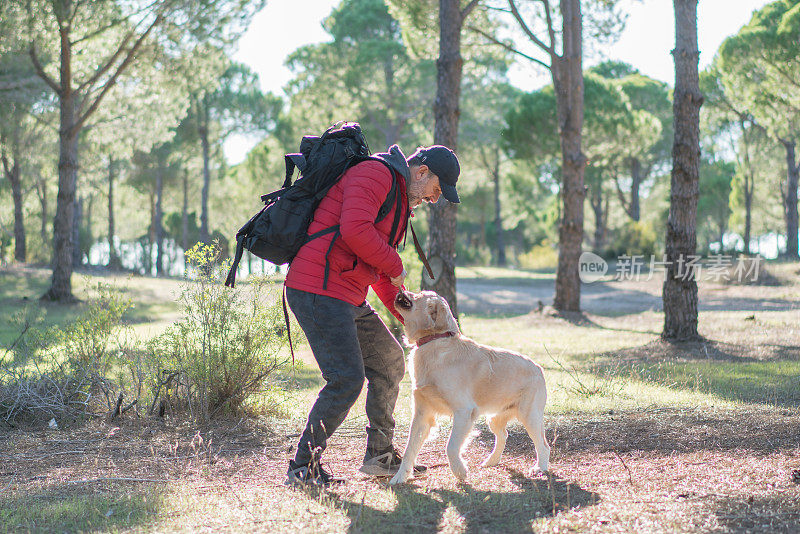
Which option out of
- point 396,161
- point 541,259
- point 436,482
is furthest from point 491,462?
point 541,259

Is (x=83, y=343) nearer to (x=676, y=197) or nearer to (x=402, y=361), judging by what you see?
(x=402, y=361)

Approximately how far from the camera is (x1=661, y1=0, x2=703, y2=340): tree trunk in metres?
8.91

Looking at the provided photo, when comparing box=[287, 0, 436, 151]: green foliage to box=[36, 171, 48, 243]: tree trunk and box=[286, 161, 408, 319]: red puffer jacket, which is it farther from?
box=[286, 161, 408, 319]: red puffer jacket

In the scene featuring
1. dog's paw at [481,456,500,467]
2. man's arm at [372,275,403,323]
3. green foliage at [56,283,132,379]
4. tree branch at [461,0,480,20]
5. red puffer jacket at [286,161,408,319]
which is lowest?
dog's paw at [481,456,500,467]

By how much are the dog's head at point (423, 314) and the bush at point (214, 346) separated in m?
2.00

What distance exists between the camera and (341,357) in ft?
11.9

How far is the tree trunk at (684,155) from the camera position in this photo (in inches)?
351

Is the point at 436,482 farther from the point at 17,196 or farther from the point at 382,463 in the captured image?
the point at 17,196

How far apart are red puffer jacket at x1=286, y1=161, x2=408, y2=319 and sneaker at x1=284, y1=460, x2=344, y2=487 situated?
929mm

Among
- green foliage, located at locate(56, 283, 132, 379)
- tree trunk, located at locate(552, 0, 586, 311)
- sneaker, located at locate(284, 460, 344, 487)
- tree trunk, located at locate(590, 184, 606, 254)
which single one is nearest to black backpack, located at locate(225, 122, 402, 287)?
sneaker, located at locate(284, 460, 344, 487)

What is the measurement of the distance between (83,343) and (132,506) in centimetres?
→ 317

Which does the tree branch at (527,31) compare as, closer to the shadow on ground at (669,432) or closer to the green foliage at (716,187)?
the shadow on ground at (669,432)

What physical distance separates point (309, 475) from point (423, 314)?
1.08m

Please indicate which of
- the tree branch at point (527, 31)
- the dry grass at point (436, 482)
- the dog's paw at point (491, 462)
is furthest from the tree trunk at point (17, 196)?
the dog's paw at point (491, 462)
